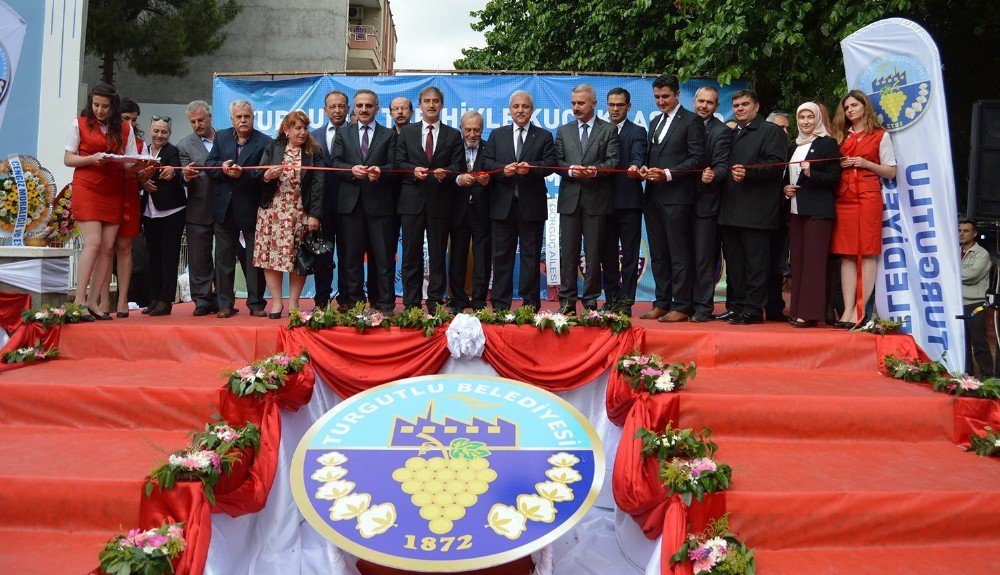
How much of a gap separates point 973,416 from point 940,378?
0.29m

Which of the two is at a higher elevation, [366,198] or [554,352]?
[366,198]

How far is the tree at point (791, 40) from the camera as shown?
7.80m

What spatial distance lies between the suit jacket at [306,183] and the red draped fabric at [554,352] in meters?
1.78

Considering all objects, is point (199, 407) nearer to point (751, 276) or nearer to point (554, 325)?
point (554, 325)

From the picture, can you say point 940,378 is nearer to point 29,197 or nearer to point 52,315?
point 52,315

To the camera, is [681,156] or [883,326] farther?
[681,156]

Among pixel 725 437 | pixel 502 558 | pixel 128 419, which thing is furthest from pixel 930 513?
pixel 128 419

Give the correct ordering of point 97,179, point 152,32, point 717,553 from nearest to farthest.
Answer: point 717,553
point 97,179
point 152,32

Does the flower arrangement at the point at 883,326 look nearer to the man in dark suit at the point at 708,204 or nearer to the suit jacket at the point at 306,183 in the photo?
the man in dark suit at the point at 708,204

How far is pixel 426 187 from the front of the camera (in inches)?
242

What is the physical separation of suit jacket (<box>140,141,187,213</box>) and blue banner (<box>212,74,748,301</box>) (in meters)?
2.86

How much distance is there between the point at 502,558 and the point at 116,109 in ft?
14.7

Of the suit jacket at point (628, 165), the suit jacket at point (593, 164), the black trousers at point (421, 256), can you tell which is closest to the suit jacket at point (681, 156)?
the suit jacket at point (628, 165)

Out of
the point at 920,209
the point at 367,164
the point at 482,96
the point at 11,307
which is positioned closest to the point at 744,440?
the point at 920,209
